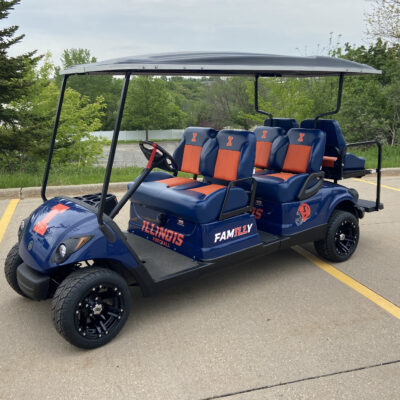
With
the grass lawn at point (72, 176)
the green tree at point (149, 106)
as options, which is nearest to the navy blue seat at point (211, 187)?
the grass lawn at point (72, 176)

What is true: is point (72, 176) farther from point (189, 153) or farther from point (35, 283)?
point (35, 283)

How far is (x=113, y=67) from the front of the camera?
2869 millimetres

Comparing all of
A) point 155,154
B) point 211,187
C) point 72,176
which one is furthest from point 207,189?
point 72,176

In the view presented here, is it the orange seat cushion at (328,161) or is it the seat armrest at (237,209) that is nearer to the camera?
the seat armrest at (237,209)

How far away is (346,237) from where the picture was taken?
4414mm

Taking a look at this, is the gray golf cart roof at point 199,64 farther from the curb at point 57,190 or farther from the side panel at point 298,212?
the curb at point 57,190

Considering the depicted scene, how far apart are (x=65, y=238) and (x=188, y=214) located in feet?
3.23

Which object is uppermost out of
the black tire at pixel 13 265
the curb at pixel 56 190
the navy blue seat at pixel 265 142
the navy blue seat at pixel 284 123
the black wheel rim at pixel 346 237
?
the navy blue seat at pixel 284 123

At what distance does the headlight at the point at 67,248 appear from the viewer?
2.78 m

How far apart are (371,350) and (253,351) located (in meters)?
0.77

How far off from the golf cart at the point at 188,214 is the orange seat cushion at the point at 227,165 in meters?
0.01

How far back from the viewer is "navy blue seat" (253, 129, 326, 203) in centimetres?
396

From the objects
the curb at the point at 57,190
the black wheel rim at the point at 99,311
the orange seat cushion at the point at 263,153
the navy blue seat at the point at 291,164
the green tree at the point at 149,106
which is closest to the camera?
the black wheel rim at the point at 99,311

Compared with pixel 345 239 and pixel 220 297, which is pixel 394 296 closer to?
pixel 345 239
